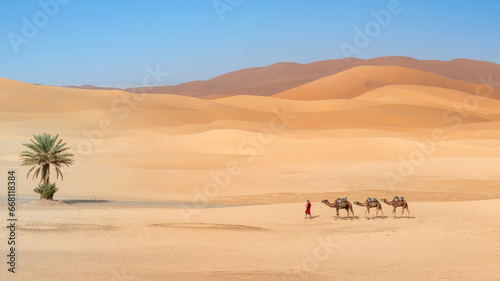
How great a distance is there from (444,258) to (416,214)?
730 cm

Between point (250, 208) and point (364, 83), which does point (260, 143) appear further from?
point (364, 83)

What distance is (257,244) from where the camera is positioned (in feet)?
55.2

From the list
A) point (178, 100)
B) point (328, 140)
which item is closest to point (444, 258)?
point (328, 140)

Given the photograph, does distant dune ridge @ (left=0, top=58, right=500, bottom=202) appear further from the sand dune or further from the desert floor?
the sand dune

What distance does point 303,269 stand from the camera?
13.6 meters

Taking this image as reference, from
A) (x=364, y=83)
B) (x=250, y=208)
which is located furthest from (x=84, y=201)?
(x=364, y=83)

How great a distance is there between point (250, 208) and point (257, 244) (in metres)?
6.34

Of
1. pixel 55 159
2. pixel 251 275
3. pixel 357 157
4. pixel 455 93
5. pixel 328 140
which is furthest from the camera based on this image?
pixel 455 93

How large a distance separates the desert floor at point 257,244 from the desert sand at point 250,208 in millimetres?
46

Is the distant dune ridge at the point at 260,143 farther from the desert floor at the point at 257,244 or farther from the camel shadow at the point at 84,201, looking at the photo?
the desert floor at the point at 257,244

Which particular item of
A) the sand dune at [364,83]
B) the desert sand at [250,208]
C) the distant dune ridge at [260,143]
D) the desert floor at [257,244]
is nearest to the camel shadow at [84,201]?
the desert sand at [250,208]

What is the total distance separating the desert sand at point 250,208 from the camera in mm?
14070

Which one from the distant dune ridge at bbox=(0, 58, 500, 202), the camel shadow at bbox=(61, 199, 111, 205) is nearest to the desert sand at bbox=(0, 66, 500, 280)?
the camel shadow at bbox=(61, 199, 111, 205)

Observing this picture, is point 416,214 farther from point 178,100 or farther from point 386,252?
point 178,100
